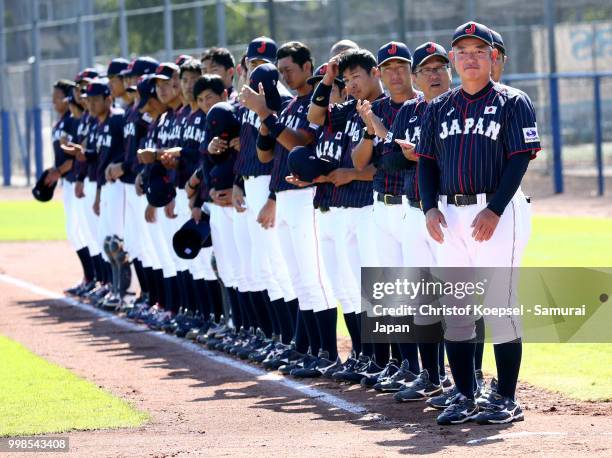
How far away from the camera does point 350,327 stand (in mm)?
8875

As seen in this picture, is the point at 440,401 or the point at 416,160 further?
the point at 416,160

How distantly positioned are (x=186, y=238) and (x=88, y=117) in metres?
4.30

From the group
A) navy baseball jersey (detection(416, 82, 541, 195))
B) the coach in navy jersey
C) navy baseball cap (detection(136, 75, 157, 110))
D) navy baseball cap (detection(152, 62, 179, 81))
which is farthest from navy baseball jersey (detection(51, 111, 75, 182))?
navy baseball jersey (detection(416, 82, 541, 195))

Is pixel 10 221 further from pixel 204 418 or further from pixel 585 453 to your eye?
pixel 585 453

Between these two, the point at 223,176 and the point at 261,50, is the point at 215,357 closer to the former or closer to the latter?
the point at 223,176

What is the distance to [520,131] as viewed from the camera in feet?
22.4

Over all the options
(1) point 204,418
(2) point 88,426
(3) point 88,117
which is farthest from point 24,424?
(3) point 88,117

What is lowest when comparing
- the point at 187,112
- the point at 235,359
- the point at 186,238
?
the point at 235,359

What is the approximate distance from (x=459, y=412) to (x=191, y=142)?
5.00 meters

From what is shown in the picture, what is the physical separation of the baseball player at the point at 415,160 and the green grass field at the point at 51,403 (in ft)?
5.79

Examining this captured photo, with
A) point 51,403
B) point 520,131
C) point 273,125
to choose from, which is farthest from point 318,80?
point 51,403

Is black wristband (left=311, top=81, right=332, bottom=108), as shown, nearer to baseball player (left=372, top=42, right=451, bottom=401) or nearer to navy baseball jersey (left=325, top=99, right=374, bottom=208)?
navy baseball jersey (left=325, top=99, right=374, bottom=208)

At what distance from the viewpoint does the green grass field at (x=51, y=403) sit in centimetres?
737

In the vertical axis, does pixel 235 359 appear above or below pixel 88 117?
below
